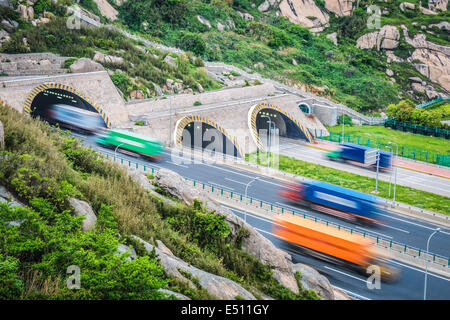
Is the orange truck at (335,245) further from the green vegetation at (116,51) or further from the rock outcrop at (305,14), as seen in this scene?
the rock outcrop at (305,14)

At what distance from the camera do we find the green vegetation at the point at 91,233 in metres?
17.4

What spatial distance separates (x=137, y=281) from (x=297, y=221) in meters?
27.0

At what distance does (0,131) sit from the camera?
24.9 m

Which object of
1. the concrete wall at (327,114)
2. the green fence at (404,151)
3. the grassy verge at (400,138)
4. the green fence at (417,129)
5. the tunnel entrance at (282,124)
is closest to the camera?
the green fence at (404,151)

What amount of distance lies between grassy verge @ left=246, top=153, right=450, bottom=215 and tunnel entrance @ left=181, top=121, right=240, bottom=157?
Result: 4413 millimetres

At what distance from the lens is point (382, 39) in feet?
456

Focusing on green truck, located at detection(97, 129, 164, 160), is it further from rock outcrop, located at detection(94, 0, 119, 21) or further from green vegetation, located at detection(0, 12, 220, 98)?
rock outcrop, located at detection(94, 0, 119, 21)

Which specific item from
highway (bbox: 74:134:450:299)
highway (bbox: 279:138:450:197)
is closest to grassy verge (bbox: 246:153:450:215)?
highway (bbox: 279:138:450:197)

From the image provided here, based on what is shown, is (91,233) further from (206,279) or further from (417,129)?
(417,129)

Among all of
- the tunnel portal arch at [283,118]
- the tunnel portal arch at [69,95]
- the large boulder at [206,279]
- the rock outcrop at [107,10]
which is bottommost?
the large boulder at [206,279]

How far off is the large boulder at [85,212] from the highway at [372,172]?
156 ft

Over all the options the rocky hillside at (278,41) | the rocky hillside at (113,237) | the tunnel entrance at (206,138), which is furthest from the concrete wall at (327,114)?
the rocky hillside at (113,237)

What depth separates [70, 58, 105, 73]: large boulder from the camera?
69.1 m
